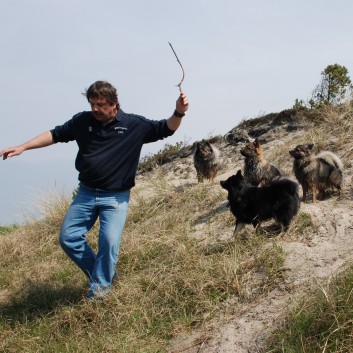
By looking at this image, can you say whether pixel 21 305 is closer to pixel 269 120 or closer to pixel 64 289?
pixel 64 289

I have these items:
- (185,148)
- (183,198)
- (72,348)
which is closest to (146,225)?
(183,198)

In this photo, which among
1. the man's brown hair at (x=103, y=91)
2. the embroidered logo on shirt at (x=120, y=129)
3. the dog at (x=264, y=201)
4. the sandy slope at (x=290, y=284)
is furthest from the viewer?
the dog at (x=264, y=201)

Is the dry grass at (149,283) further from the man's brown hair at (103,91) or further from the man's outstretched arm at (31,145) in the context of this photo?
the man's brown hair at (103,91)

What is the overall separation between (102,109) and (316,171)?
3.67 meters

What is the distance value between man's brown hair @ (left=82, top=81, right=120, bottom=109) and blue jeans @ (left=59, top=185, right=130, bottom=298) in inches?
37.1

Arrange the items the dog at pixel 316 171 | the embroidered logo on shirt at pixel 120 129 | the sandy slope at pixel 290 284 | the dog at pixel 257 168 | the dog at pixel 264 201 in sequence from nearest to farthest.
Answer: the sandy slope at pixel 290 284 → the embroidered logo on shirt at pixel 120 129 → the dog at pixel 264 201 → the dog at pixel 316 171 → the dog at pixel 257 168

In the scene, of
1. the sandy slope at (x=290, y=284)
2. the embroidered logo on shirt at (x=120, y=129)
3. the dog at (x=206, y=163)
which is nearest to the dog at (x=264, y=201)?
the sandy slope at (x=290, y=284)

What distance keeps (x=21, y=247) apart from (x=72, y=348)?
12.5 ft

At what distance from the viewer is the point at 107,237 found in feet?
15.5

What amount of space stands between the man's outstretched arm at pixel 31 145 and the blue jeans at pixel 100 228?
24.5 inches

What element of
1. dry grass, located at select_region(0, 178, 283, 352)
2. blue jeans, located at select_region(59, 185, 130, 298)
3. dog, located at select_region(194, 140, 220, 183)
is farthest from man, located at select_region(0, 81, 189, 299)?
dog, located at select_region(194, 140, 220, 183)

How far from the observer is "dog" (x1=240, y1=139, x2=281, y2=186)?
7.80 m

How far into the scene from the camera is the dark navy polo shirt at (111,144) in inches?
187

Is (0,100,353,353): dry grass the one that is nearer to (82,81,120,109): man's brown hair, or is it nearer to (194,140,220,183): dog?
(82,81,120,109): man's brown hair
